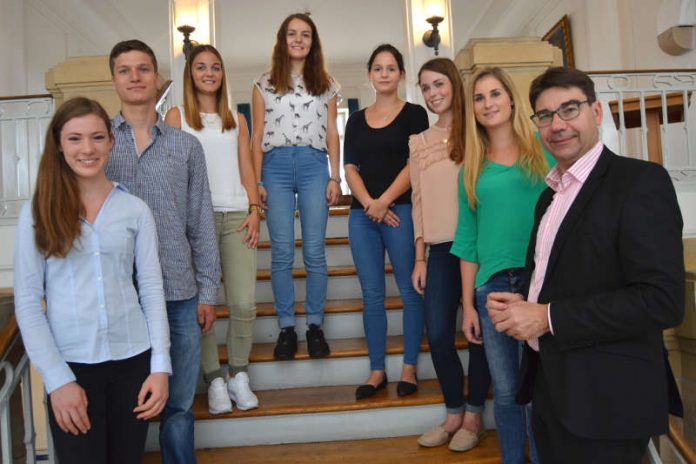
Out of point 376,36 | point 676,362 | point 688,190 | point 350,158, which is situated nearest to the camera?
point 676,362

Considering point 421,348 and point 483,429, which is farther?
point 421,348

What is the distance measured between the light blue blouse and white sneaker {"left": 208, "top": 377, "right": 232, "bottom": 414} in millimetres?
827

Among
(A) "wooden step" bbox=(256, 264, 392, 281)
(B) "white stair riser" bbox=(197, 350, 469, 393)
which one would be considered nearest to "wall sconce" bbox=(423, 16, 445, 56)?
(A) "wooden step" bbox=(256, 264, 392, 281)

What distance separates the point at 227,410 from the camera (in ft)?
Answer: 7.22

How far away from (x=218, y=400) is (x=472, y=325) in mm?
1061

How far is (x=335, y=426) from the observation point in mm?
2254

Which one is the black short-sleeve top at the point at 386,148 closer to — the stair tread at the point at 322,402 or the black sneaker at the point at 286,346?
the black sneaker at the point at 286,346

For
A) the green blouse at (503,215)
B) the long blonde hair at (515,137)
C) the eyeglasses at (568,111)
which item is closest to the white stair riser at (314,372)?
the green blouse at (503,215)

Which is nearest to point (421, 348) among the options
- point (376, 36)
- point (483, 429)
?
point (483, 429)

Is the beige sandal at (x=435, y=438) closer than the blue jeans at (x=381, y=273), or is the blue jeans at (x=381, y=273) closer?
the beige sandal at (x=435, y=438)

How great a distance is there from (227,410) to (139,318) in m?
0.92

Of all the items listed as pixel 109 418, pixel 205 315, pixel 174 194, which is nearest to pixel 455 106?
pixel 174 194

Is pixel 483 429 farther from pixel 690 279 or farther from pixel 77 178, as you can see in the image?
pixel 77 178

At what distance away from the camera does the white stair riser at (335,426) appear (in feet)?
7.32
